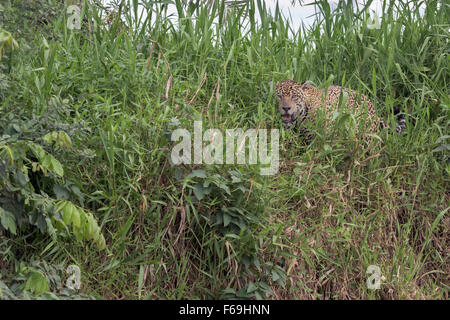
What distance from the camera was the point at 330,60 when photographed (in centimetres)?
536

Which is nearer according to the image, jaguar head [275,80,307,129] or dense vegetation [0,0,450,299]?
dense vegetation [0,0,450,299]

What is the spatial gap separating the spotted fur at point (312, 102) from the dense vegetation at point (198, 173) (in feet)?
0.32

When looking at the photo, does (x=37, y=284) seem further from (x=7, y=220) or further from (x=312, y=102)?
(x=312, y=102)

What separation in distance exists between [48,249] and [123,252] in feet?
1.44

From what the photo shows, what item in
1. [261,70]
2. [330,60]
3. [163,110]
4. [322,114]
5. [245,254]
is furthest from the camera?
[330,60]

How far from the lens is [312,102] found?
4.64 meters

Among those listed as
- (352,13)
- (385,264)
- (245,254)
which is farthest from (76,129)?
(352,13)

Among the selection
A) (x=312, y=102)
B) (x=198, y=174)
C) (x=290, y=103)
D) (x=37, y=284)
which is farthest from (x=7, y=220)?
(x=312, y=102)

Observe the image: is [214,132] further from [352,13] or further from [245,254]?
[352,13]

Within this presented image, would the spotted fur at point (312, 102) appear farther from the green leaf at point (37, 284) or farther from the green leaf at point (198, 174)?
the green leaf at point (37, 284)

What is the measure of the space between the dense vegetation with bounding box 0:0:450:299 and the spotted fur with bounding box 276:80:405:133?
0.32 ft

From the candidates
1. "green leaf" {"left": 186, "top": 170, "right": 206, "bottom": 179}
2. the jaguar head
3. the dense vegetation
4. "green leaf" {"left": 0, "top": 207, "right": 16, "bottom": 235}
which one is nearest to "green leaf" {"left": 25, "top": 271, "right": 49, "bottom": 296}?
the dense vegetation

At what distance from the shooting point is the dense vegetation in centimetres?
355

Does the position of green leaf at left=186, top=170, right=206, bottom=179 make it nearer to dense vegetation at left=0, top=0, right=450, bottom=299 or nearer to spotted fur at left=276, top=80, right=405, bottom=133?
dense vegetation at left=0, top=0, right=450, bottom=299
